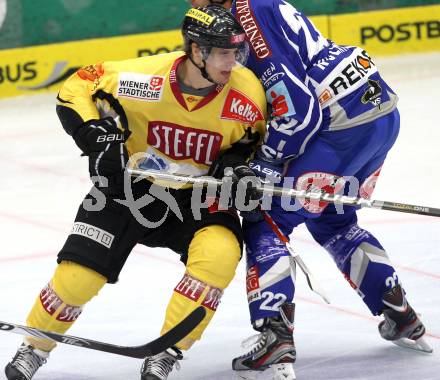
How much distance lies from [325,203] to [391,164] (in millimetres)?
2567

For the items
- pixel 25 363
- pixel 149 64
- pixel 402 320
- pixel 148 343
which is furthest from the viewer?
pixel 402 320

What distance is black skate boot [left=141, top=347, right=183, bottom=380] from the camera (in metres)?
3.20

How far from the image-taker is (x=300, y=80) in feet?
11.0

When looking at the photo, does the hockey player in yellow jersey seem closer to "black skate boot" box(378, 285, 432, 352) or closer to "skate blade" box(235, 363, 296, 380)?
"skate blade" box(235, 363, 296, 380)

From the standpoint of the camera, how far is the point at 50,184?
228 inches

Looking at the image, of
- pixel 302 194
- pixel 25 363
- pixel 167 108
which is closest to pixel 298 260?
pixel 302 194

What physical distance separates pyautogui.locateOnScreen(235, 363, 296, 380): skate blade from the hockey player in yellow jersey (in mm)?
259

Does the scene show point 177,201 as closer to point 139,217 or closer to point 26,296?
point 139,217

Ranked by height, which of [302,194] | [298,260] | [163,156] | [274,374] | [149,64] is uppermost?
[149,64]

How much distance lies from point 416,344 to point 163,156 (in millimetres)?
985

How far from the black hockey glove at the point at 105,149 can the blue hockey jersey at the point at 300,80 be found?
419 millimetres

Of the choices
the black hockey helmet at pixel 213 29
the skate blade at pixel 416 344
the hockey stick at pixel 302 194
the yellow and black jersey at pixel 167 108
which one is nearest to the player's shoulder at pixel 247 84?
the yellow and black jersey at pixel 167 108

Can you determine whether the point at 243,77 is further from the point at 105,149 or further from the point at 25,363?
the point at 25,363

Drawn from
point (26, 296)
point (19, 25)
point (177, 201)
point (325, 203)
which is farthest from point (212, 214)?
point (19, 25)
